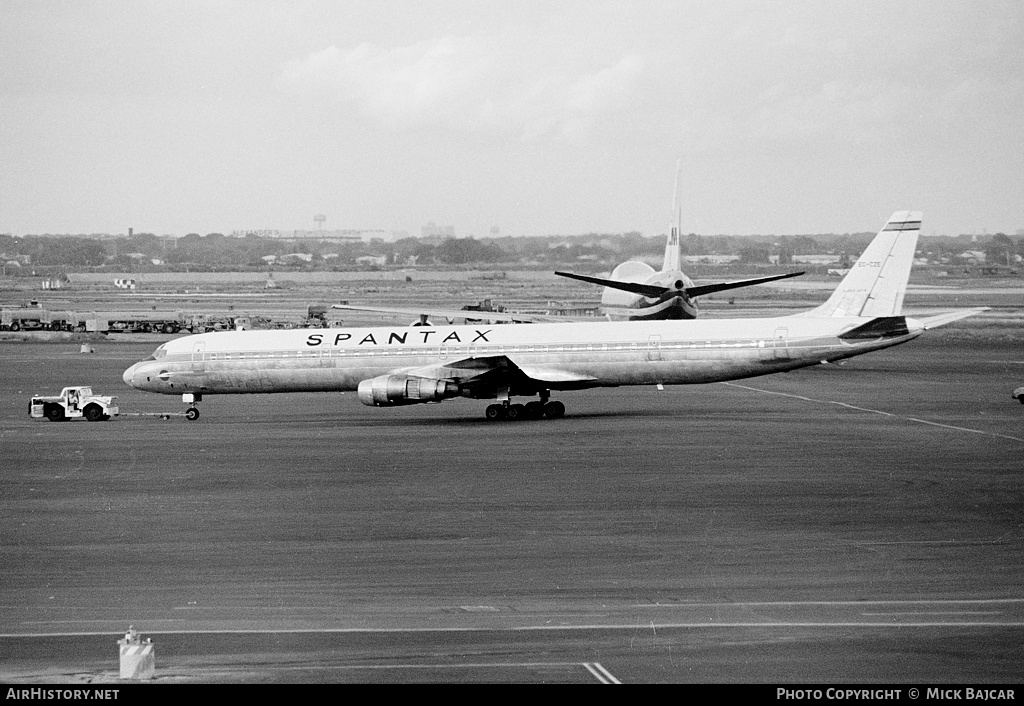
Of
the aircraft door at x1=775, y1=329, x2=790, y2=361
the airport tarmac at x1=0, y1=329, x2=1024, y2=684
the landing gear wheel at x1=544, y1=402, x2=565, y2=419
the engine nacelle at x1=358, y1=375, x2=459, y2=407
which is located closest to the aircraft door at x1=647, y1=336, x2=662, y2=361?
the airport tarmac at x1=0, y1=329, x2=1024, y2=684

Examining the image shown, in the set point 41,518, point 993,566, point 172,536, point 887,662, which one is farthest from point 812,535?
point 41,518

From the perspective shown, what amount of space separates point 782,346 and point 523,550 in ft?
71.1

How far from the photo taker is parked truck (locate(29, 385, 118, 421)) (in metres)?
43.9

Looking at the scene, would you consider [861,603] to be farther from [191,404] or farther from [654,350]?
[191,404]

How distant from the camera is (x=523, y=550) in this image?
2105 cm

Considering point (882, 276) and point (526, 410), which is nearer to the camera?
point (882, 276)

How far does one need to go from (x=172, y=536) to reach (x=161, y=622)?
624 centimetres

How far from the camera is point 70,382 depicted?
192ft

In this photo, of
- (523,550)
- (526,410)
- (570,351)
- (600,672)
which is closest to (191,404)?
(526,410)

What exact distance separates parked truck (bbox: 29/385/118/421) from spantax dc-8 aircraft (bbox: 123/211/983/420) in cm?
324

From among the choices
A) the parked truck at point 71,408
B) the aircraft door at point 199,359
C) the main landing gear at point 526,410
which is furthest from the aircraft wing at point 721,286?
the parked truck at point 71,408

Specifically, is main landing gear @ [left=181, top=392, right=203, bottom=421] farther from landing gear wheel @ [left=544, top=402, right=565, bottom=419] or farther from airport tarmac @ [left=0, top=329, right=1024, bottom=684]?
landing gear wheel @ [left=544, top=402, right=565, bottom=419]

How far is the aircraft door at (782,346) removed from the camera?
4072cm
